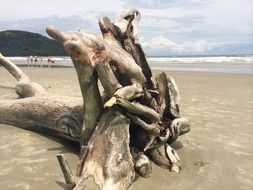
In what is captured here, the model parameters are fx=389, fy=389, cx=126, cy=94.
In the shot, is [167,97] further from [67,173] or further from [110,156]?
[67,173]

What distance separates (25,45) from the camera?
3248 inches

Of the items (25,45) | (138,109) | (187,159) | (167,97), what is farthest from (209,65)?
(25,45)

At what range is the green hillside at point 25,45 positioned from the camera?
255 ft

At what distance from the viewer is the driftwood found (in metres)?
4.43

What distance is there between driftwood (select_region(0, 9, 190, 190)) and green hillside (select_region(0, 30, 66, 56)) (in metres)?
72.4

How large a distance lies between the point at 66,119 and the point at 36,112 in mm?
737

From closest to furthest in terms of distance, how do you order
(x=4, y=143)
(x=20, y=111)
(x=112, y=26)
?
(x=112, y=26) < (x=4, y=143) < (x=20, y=111)

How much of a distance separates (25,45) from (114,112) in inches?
3204

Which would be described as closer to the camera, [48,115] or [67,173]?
[67,173]

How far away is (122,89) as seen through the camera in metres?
4.70

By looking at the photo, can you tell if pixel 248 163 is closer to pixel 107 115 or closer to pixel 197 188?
pixel 197 188

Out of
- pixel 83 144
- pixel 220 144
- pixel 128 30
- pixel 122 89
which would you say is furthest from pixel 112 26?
pixel 220 144

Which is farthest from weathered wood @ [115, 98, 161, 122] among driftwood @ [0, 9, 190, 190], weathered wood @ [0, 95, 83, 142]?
weathered wood @ [0, 95, 83, 142]

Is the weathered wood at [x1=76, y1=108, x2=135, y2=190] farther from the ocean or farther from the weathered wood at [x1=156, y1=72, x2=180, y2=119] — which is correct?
the ocean
